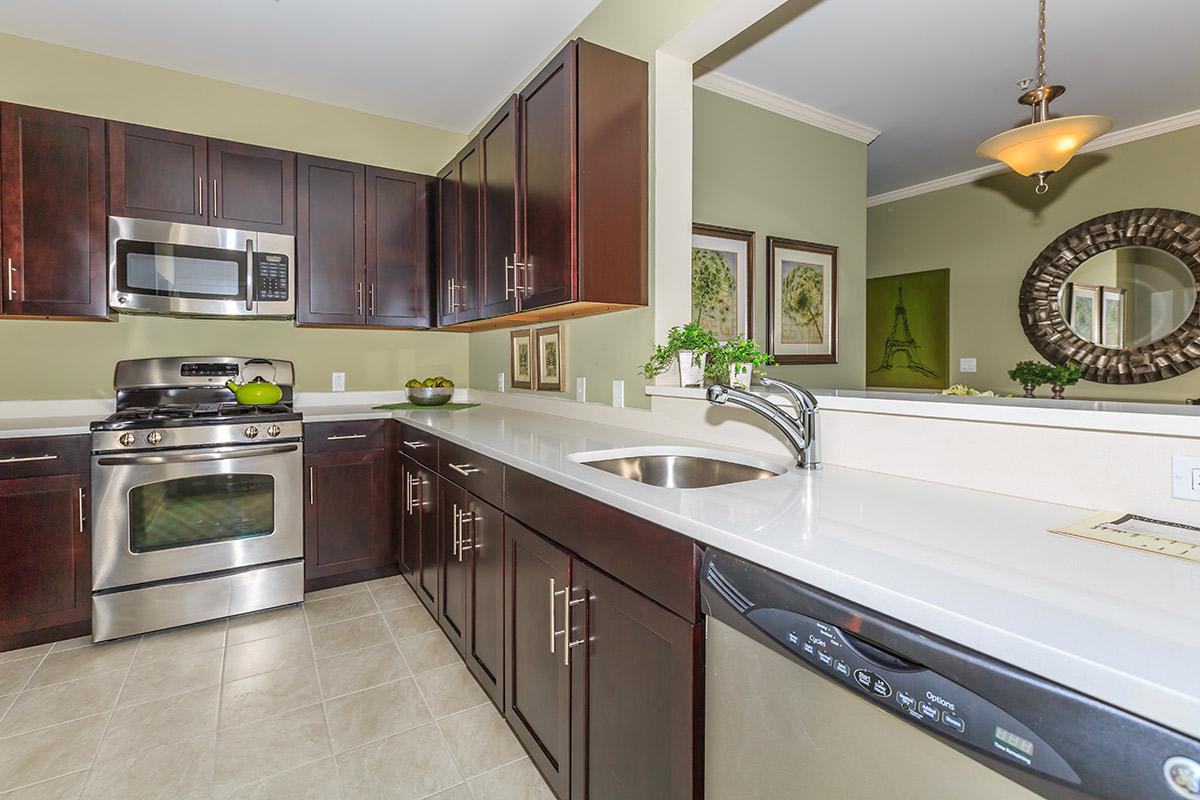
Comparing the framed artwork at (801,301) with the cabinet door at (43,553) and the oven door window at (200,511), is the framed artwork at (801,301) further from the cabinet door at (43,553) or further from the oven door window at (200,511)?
the cabinet door at (43,553)

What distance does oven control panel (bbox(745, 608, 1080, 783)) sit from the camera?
0.58 meters

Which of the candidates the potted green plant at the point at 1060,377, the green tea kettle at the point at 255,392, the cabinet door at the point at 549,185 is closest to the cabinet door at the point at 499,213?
the cabinet door at the point at 549,185

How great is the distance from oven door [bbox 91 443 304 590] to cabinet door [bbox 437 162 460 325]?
110cm

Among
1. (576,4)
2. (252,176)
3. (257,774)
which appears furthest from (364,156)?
(257,774)

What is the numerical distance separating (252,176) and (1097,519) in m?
3.61

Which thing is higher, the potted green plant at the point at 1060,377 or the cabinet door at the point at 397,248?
Result: the cabinet door at the point at 397,248

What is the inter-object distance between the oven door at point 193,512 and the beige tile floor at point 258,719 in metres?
0.32

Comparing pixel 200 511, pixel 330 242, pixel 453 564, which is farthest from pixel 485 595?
pixel 330 242

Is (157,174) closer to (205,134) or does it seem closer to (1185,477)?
(205,134)

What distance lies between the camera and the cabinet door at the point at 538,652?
4.73ft

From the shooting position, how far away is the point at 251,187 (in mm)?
2982

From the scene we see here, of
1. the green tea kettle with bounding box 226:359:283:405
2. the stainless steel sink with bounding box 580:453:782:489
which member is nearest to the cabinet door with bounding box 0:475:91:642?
the green tea kettle with bounding box 226:359:283:405

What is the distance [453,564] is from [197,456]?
1.31m

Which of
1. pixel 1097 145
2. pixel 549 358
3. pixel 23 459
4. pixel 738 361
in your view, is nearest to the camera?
pixel 738 361
